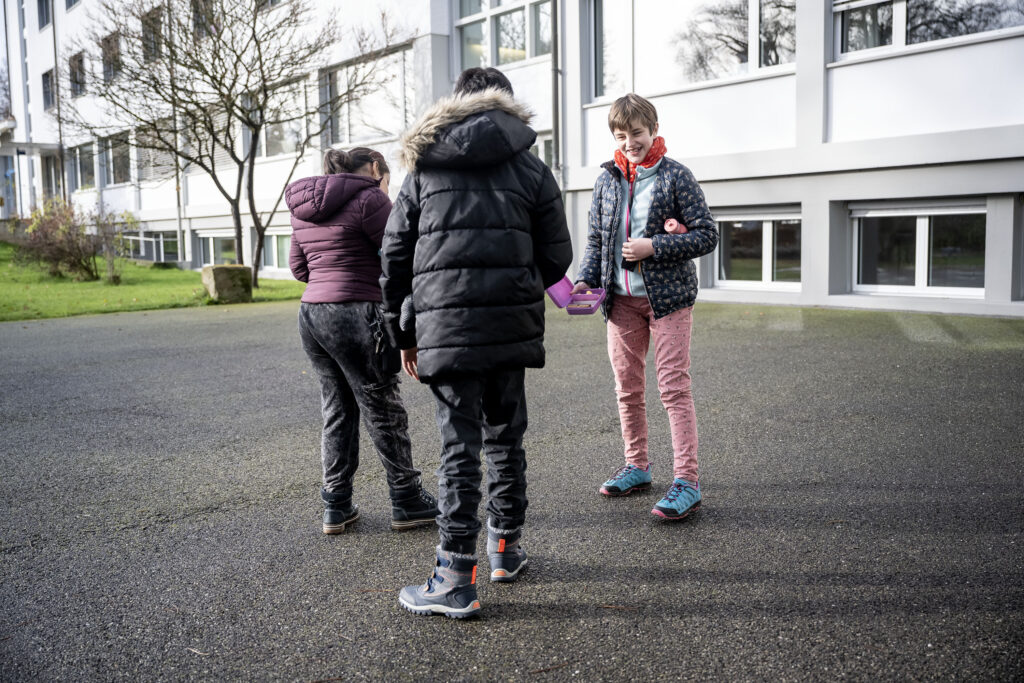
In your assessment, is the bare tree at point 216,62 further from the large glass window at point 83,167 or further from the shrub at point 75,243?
the large glass window at point 83,167

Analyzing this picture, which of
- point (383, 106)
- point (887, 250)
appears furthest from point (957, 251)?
point (383, 106)

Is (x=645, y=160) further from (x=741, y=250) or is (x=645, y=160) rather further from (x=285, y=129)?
(x=285, y=129)

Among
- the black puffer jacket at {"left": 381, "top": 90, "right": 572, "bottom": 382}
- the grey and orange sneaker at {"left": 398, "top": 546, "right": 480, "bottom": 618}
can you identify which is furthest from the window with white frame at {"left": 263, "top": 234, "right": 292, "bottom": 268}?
the grey and orange sneaker at {"left": 398, "top": 546, "right": 480, "bottom": 618}

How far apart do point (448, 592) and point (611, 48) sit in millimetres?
14271

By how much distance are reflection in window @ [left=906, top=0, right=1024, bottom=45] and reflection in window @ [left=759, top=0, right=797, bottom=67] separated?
168cm

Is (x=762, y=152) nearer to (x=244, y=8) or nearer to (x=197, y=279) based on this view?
(x=244, y=8)

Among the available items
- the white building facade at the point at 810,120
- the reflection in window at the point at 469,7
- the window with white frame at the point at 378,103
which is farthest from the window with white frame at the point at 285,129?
the reflection in window at the point at 469,7

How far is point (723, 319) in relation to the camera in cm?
1205

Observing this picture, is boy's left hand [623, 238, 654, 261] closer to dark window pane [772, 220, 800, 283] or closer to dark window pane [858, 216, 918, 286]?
dark window pane [858, 216, 918, 286]

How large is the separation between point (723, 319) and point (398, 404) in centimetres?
844

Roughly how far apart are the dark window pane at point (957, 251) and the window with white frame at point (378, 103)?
11.5 m

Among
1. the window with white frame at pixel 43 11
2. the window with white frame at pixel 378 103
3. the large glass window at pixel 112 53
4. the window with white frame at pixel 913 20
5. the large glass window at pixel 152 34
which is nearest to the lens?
the window with white frame at pixel 913 20

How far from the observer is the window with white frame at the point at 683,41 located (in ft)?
44.1

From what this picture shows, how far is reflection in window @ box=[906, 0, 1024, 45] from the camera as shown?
11.0 metres
